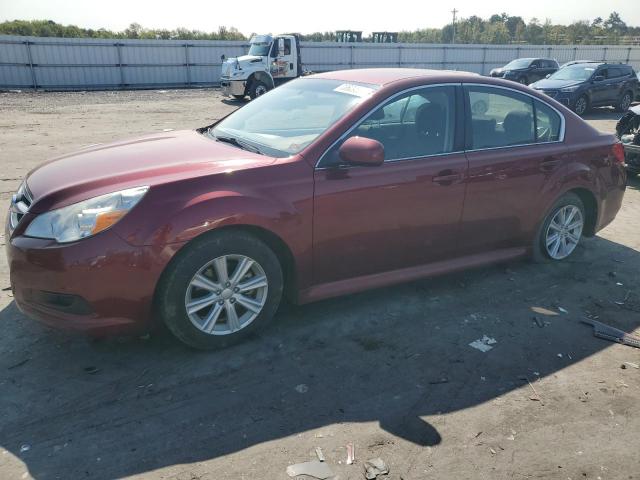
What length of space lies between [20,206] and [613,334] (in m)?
4.26

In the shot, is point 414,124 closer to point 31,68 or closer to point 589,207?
point 589,207

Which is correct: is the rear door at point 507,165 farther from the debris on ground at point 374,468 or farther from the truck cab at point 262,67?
the truck cab at point 262,67

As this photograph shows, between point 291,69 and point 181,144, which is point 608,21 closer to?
point 291,69

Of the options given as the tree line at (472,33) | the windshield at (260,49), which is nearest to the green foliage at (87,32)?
the tree line at (472,33)

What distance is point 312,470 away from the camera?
8.53ft

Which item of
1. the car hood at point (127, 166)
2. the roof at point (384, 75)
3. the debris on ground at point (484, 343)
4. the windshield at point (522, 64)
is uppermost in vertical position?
the windshield at point (522, 64)

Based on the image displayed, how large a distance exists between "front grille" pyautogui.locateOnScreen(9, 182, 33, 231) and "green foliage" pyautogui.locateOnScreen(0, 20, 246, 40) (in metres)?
42.5

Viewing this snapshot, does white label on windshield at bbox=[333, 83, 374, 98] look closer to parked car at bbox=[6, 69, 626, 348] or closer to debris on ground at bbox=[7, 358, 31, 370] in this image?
parked car at bbox=[6, 69, 626, 348]

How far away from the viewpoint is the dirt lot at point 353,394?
2.67 meters

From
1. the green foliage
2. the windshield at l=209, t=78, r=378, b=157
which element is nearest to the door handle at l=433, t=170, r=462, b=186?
the windshield at l=209, t=78, r=378, b=157

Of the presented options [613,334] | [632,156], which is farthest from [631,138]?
[613,334]

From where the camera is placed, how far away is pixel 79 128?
13305mm

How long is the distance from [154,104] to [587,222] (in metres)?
17.1

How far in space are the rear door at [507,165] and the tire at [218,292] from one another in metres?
1.78
